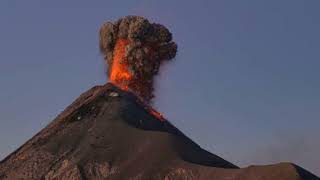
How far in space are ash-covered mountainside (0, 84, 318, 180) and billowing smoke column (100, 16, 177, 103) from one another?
8.10m

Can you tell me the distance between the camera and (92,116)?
115m

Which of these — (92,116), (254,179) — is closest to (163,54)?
(92,116)

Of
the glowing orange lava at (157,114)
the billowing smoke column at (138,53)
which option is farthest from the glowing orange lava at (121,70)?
the glowing orange lava at (157,114)

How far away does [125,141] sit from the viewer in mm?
104750

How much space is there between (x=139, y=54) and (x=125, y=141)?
2590 centimetres

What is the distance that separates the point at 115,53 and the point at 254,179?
54.3 m

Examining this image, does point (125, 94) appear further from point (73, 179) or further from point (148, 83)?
point (73, 179)

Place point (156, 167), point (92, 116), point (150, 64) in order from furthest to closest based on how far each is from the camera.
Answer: point (150, 64)
point (92, 116)
point (156, 167)

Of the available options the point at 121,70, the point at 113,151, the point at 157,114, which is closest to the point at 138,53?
the point at 121,70

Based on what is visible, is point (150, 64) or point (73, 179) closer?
point (73, 179)

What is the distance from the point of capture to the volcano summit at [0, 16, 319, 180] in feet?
309

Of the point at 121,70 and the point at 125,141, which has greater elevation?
the point at 121,70

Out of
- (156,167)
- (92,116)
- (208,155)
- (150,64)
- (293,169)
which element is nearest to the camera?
(293,169)

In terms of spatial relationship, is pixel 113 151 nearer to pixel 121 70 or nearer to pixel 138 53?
pixel 138 53
